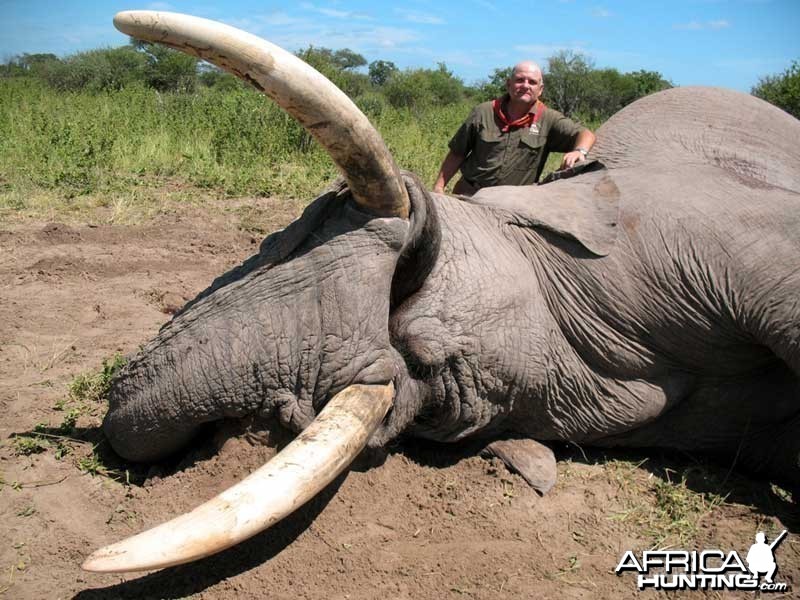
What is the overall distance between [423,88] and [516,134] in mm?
31187

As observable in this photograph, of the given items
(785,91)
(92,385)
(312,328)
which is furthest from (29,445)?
(785,91)

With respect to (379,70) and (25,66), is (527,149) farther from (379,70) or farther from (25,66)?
(379,70)

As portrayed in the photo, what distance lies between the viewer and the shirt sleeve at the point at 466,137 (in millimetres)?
5816

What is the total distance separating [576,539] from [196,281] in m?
3.75

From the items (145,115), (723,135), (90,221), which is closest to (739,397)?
(723,135)

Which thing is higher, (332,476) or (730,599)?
(332,476)

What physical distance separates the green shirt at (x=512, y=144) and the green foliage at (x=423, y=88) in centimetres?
2445

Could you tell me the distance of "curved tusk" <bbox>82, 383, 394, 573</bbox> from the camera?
2080 mm

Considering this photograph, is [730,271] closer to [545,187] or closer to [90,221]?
[545,187]

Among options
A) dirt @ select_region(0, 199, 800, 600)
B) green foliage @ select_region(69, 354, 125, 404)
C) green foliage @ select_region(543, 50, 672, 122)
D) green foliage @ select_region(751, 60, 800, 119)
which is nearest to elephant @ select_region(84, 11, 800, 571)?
dirt @ select_region(0, 199, 800, 600)

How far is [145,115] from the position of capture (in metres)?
12.0

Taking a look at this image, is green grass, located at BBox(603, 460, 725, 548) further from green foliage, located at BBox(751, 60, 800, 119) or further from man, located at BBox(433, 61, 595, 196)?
green foliage, located at BBox(751, 60, 800, 119)

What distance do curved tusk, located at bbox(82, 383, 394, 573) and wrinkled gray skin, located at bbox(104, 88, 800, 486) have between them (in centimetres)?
25

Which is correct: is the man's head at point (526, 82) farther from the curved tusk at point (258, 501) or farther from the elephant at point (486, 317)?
the curved tusk at point (258, 501)
